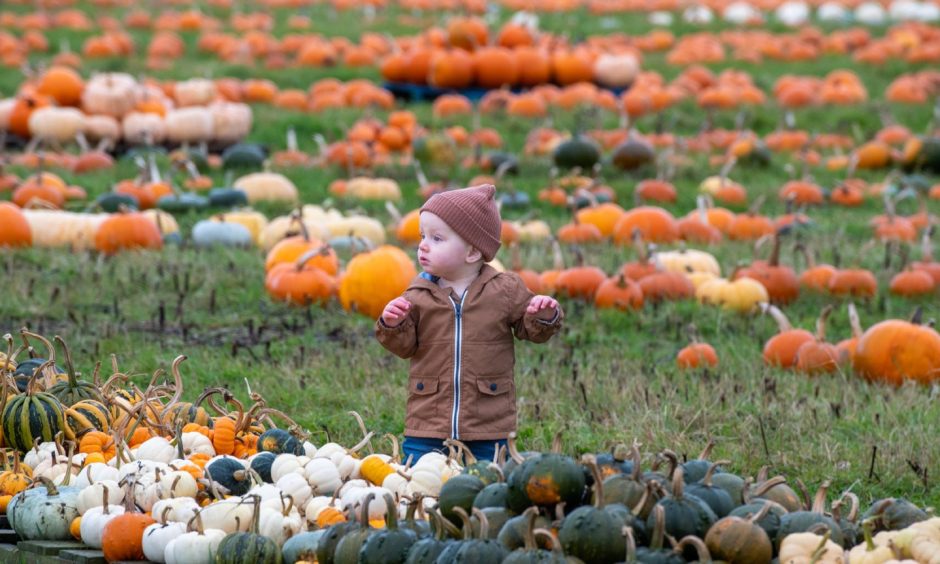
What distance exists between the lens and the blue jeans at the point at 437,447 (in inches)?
219

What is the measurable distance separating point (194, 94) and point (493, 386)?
36.9 feet

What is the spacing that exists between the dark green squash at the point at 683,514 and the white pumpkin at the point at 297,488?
1356mm

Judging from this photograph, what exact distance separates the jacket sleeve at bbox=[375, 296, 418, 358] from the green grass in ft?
3.09

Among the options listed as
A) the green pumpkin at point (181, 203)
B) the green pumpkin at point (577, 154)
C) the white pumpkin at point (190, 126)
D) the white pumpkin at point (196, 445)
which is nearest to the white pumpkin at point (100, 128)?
the white pumpkin at point (190, 126)

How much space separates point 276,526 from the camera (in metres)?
4.73

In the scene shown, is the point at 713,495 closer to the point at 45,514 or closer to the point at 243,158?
the point at 45,514

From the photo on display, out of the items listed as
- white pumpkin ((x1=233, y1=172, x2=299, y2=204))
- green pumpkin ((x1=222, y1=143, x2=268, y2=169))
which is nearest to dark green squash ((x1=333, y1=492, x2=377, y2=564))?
white pumpkin ((x1=233, y1=172, x2=299, y2=204))

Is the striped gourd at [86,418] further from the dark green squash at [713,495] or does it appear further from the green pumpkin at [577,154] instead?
the green pumpkin at [577,154]

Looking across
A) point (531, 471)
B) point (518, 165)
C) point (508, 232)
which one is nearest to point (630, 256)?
point (508, 232)

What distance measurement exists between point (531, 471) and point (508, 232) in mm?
6706

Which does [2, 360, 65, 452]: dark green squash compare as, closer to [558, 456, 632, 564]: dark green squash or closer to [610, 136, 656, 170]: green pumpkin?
[558, 456, 632, 564]: dark green squash

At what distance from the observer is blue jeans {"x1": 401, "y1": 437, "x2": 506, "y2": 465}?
219 inches

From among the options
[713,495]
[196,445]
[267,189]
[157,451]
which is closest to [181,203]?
[267,189]

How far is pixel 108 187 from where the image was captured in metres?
13.0
